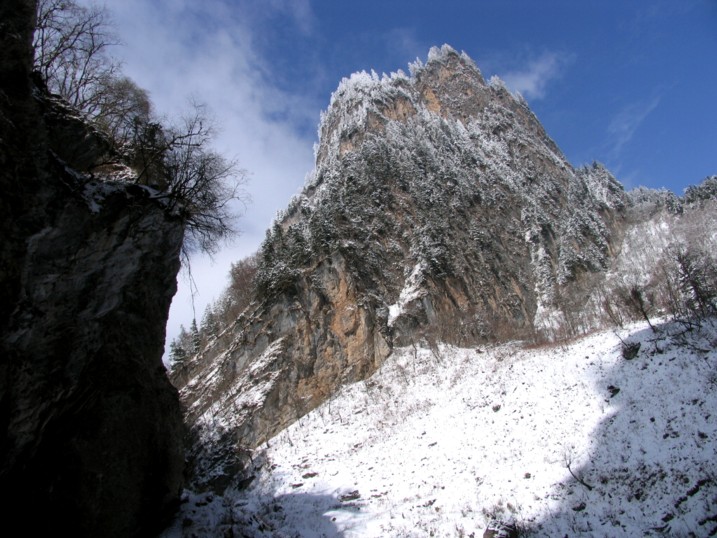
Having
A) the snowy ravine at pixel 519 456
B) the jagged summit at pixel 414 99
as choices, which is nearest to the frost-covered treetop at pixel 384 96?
the jagged summit at pixel 414 99

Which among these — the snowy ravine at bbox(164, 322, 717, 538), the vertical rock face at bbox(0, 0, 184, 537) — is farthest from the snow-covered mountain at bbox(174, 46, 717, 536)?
the vertical rock face at bbox(0, 0, 184, 537)

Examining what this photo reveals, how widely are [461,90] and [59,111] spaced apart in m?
108

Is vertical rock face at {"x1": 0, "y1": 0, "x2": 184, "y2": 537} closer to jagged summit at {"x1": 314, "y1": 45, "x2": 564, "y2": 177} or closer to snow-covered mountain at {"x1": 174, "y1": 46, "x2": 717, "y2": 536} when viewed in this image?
snow-covered mountain at {"x1": 174, "y1": 46, "x2": 717, "y2": 536}

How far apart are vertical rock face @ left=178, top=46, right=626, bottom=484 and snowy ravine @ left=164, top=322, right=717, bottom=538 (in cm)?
610

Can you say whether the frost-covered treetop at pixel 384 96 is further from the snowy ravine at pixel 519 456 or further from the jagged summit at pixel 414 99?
the snowy ravine at pixel 519 456

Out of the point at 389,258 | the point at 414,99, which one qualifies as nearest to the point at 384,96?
the point at 414,99

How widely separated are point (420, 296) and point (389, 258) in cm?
672

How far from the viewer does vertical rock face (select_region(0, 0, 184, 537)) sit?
5305 millimetres

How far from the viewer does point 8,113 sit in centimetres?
527

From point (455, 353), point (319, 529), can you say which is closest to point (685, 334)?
point (455, 353)

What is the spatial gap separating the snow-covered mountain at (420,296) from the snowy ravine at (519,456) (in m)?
0.19

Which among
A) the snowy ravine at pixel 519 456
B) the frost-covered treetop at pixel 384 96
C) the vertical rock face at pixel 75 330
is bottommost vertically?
the snowy ravine at pixel 519 456

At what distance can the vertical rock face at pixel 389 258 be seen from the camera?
32875 mm

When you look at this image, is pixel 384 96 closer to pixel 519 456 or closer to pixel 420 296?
pixel 420 296
